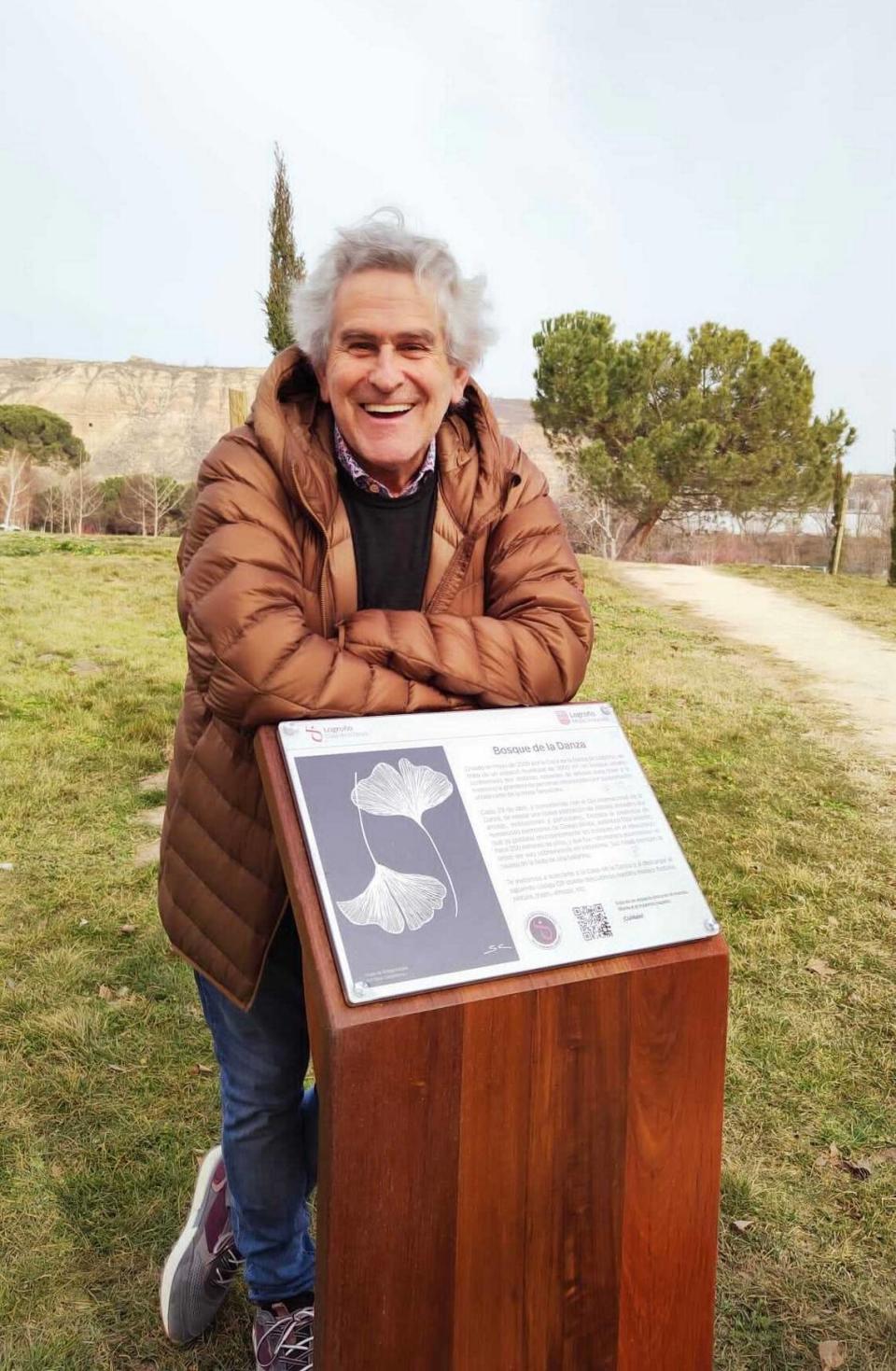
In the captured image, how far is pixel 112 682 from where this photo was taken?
6988 mm

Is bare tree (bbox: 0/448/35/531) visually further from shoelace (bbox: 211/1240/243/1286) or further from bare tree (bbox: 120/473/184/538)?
shoelace (bbox: 211/1240/243/1286)

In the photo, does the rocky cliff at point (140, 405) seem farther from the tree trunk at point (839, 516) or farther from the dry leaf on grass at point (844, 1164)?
the dry leaf on grass at point (844, 1164)

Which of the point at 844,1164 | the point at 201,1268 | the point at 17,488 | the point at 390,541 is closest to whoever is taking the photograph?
the point at 390,541

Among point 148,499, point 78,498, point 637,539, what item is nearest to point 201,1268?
point 148,499

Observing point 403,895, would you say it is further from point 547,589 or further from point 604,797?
point 547,589

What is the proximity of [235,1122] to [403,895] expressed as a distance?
72cm

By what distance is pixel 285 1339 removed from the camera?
1753 millimetres

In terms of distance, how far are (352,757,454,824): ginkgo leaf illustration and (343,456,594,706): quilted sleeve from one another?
6.1 inches

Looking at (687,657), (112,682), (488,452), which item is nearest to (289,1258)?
(488,452)

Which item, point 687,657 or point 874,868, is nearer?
point 874,868

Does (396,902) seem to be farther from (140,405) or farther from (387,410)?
(140,405)

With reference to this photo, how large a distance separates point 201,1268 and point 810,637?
408 inches

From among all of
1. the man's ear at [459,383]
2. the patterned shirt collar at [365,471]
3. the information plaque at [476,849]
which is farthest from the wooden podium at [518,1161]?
the man's ear at [459,383]

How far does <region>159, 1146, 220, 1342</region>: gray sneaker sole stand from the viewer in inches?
76.8
